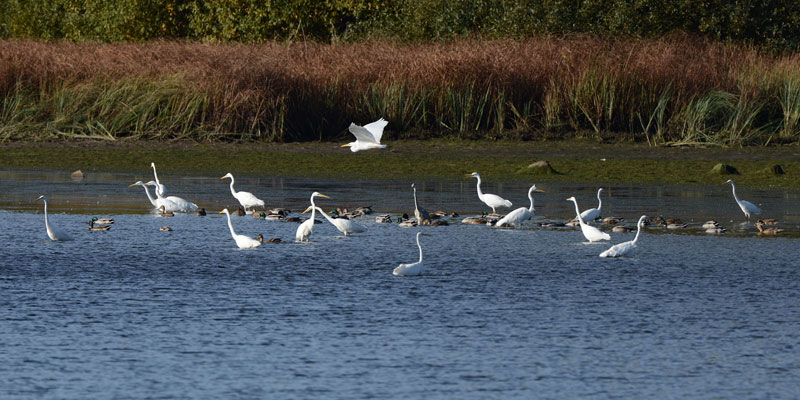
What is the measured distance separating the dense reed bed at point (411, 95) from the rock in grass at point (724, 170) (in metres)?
4.34

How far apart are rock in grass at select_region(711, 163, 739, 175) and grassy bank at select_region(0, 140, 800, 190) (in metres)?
0.12

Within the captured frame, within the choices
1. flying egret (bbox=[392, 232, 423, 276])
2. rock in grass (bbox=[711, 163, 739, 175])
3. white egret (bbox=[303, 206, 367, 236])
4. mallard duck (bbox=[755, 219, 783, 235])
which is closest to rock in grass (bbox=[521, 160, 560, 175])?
rock in grass (bbox=[711, 163, 739, 175])

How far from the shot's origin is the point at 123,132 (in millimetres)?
26891

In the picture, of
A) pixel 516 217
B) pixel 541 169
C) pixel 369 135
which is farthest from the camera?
pixel 369 135

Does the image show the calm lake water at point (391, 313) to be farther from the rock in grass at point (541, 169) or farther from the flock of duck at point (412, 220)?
the rock in grass at point (541, 169)

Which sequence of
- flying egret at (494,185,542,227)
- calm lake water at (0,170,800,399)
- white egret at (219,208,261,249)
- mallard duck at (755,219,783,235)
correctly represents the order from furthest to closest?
1. flying egret at (494,185,542,227)
2. mallard duck at (755,219,783,235)
3. white egret at (219,208,261,249)
4. calm lake water at (0,170,800,399)

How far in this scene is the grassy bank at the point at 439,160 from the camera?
2172 centimetres

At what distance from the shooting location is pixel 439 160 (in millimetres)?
24094

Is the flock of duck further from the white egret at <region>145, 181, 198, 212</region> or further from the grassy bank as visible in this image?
the grassy bank

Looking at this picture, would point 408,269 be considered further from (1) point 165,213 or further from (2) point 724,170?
(2) point 724,170

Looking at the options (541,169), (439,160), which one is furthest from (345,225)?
(439,160)

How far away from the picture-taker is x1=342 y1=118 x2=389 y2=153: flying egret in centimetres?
2328

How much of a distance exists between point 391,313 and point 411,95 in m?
18.4

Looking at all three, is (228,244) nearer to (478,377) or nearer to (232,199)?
(232,199)
